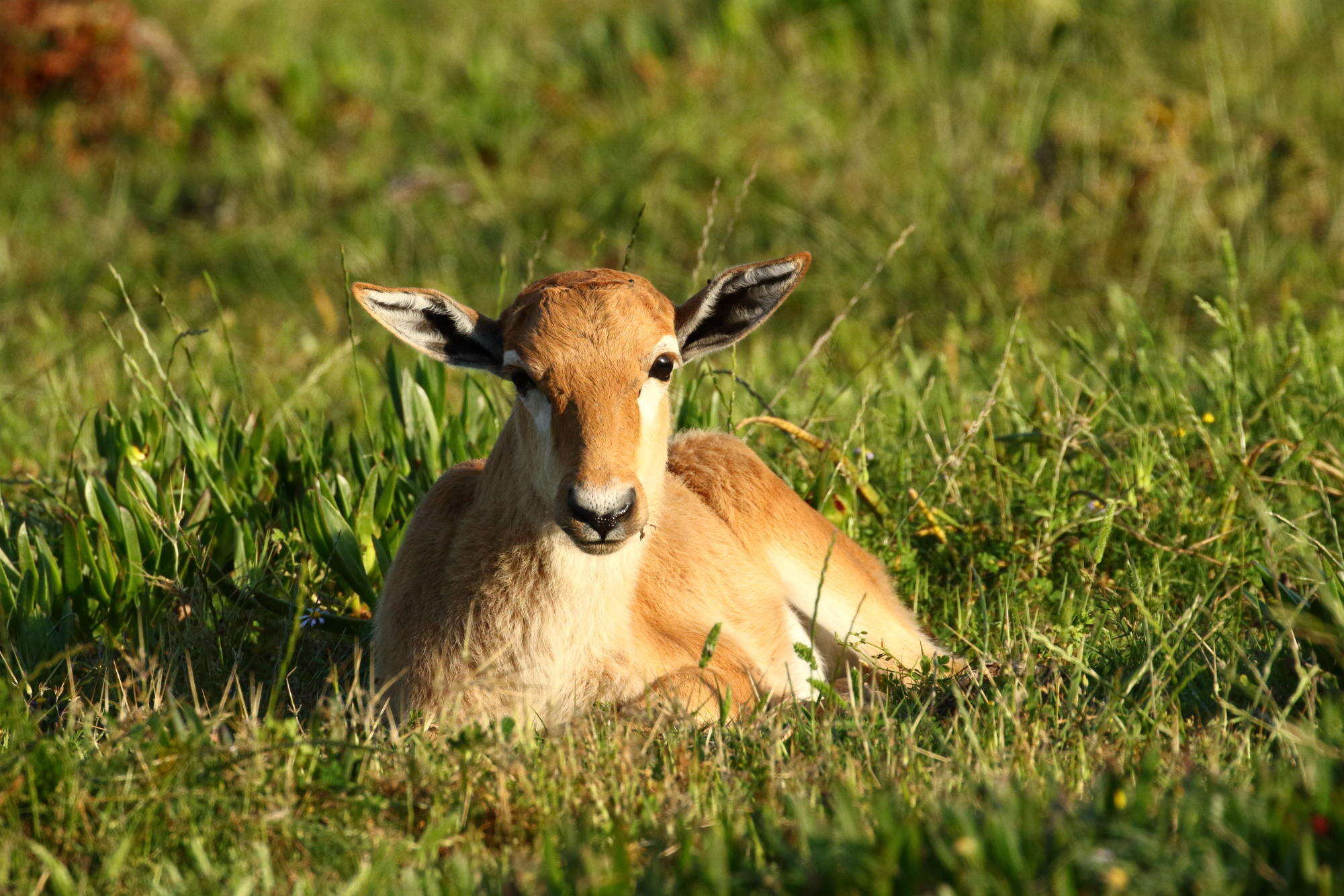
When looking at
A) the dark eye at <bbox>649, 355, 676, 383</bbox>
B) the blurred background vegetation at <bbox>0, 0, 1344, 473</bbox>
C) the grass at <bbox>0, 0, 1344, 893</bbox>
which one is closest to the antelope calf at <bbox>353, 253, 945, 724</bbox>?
the dark eye at <bbox>649, 355, 676, 383</bbox>

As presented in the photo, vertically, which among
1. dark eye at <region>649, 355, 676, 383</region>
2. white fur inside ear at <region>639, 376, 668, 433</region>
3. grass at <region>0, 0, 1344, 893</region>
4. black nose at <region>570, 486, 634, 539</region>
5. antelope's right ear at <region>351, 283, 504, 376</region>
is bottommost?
grass at <region>0, 0, 1344, 893</region>

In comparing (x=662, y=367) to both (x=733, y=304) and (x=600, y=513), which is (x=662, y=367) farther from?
(x=600, y=513)

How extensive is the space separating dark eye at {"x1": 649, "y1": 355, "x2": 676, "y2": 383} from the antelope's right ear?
18.5 inches

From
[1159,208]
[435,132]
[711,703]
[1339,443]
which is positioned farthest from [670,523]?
[435,132]

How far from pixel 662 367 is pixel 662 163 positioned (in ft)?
17.2

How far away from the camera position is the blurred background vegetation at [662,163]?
788 cm

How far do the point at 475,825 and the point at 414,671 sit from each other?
32.7 inches

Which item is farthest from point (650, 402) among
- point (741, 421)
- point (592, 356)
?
point (741, 421)

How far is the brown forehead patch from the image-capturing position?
387cm

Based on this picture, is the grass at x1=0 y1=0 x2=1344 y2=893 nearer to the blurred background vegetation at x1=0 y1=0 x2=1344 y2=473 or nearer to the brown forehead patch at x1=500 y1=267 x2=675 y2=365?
the blurred background vegetation at x1=0 y1=0 x2=1344 y2=473

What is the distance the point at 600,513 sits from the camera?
3533 mm

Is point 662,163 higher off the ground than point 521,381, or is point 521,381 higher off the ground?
point 521,381

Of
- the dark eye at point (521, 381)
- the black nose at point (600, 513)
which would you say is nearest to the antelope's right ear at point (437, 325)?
the dark eye at point (521, 381)

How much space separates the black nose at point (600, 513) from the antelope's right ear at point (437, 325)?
76cm
